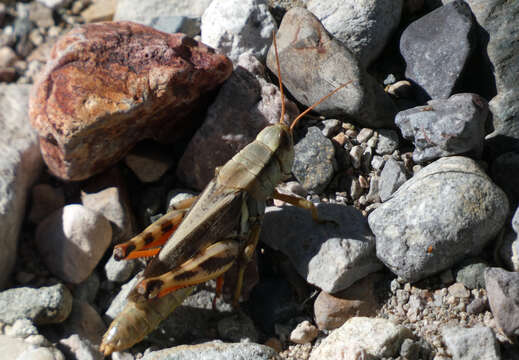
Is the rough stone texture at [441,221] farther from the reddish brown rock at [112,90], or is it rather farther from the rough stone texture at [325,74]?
the reddish brown rock at [112,90]

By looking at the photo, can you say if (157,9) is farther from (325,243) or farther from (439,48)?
(325,243)

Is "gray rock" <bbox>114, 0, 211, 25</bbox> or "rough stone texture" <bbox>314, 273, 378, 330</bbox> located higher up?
"gray rock" <bbox>114, 0, 211, 25</bbox>

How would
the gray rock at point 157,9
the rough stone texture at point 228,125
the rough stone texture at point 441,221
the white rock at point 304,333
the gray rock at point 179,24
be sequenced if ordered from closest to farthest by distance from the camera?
1. the rough stone texture at point 441,221
2. the white rock at point 304,333
3. the rough stone texture at point 228,125
4. the gray rock at point 179,24
5. the gray rock at point 157,9

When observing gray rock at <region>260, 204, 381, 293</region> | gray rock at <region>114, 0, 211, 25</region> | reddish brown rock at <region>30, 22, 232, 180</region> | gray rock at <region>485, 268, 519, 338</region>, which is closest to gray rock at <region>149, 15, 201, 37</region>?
gray rock at <region>114, 0, 211, 25</region>

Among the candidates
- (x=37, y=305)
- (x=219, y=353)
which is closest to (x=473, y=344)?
(x=219, y=353)

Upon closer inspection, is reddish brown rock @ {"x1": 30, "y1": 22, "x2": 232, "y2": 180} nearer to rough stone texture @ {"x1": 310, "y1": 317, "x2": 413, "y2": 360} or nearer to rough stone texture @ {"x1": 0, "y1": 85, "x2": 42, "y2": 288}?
rough stone texture @ {"x1": 0, "y1": 85, "x2": 42, "y2": 288}

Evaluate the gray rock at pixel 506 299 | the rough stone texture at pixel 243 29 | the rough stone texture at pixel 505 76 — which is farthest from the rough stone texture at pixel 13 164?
the rough stone texture at pixel 505 76

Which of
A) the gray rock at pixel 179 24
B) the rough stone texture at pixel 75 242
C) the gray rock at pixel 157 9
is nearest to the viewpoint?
the rough stone texture at pixel 75 242
